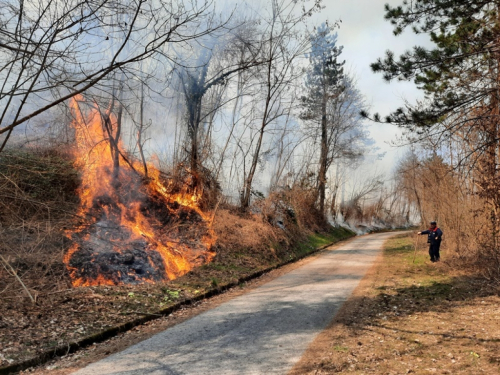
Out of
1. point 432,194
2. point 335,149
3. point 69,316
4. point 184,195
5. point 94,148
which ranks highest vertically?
point 335,149

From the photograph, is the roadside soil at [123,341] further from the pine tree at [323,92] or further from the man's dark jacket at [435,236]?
the pine tree at [323,92]

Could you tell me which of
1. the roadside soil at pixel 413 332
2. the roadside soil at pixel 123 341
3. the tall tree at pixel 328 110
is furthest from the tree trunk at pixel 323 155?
the roadside soil at pixel 123 341

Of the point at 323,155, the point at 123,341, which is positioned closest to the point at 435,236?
the point at 123,341

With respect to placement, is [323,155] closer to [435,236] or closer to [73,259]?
[435,236]

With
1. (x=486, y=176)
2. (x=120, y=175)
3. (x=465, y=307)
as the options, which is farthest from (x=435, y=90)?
(x=120, y=175)

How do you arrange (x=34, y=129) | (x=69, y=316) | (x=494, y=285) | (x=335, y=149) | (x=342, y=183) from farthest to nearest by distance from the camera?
(x=342, y=183), (x=335, y=149), (x=34, y=129), (x=494, y=285), (x=69, y=316)

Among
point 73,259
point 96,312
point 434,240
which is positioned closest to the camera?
point 96,312

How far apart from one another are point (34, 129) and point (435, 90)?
534 inches

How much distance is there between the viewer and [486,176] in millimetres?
10602

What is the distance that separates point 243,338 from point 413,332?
290cm

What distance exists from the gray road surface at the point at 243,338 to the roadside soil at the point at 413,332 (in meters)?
0.34

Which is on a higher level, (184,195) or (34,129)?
(34,129)

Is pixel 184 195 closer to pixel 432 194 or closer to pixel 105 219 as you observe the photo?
pixel 105 219

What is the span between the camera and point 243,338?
584 cm
